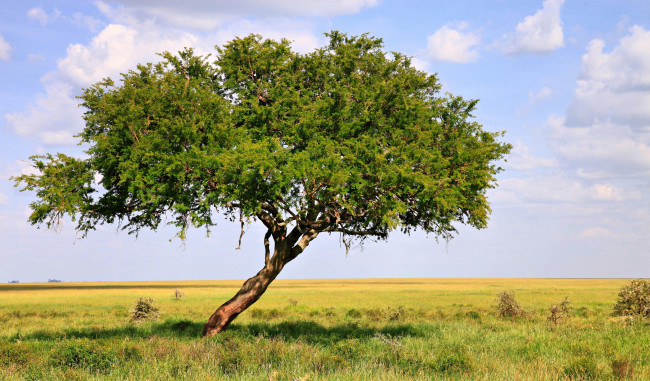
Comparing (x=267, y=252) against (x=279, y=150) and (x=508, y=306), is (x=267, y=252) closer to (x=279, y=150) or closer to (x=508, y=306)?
(x=279, y=150)

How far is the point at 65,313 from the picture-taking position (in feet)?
143

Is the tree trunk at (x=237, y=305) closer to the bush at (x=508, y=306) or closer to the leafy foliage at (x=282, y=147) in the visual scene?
the leafy foliage at (x=282, y=147)

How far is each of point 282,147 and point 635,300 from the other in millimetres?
22605

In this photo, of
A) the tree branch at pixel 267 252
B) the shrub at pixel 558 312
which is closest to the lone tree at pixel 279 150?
the tree branch at pixel 267 252

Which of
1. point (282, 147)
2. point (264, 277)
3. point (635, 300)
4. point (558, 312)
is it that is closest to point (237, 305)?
point (264, 277)

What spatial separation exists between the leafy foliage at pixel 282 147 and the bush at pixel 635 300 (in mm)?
12237

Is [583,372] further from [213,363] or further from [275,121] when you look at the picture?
[275,121]

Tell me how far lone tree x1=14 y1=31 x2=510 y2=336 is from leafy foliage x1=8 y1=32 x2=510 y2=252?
0.22ft

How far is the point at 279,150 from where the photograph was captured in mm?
18891

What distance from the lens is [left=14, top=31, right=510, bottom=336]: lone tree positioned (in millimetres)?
18984

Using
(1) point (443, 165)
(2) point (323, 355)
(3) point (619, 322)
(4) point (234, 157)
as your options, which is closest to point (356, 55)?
(1) point (443, 165)

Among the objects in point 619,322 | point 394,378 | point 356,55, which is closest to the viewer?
point 394,378

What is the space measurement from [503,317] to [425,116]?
19744 mm

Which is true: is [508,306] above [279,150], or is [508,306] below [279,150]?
below
